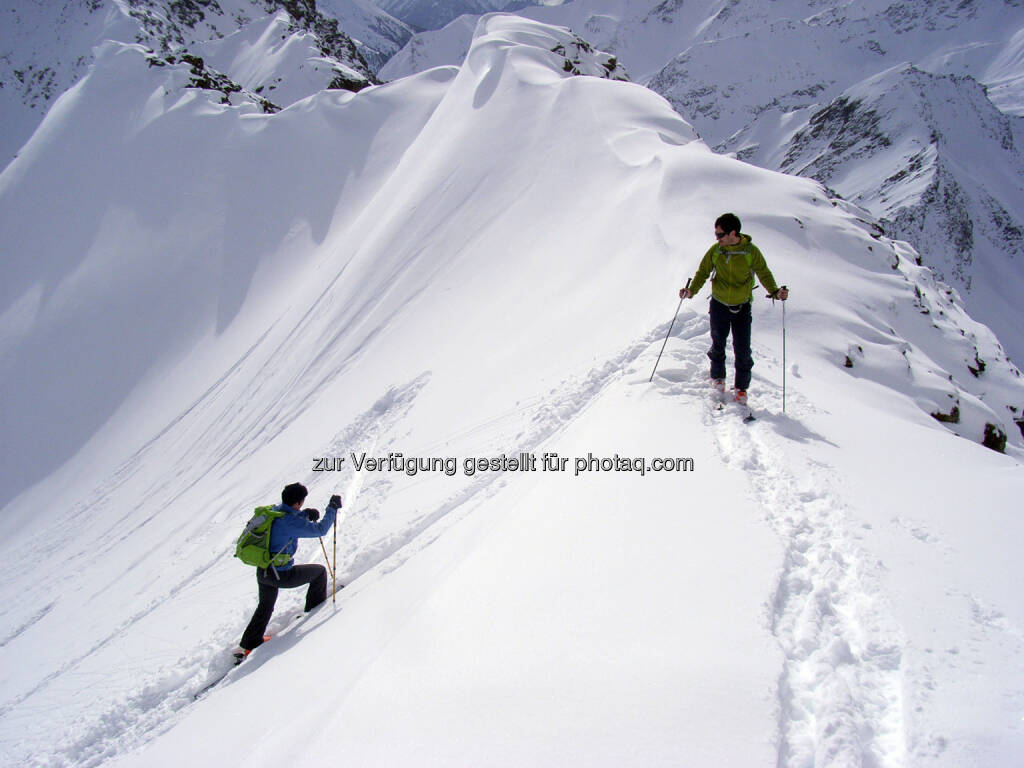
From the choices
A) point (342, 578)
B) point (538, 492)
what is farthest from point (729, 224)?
point (342, 578)

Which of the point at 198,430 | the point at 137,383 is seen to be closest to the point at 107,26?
the point at 137,383

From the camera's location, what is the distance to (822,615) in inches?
120

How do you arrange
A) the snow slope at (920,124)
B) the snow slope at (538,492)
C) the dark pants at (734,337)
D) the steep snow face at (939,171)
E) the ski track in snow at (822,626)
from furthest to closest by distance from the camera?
the snow slope at (920,124) < the steep snow face at (939,171) < the dark pants at (734,337) < the snow slope at (538,492) < the ski track in snow at (822,626)

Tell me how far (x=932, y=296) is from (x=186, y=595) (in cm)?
1530

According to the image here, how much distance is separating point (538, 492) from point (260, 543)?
2.88 meters

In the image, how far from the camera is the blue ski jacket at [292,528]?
558cm

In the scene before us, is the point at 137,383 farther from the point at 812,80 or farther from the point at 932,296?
the point at 812,80

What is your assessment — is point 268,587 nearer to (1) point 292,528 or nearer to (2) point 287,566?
(2) point 287,566

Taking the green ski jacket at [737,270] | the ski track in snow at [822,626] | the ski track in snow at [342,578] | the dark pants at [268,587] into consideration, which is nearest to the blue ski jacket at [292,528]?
the dark pants at [268,587]

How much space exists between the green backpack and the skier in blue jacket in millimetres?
47

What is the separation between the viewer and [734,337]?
5.95 metres

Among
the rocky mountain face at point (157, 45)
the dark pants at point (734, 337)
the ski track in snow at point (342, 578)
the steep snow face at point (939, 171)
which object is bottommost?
the ski track in snow at point (342, 578)

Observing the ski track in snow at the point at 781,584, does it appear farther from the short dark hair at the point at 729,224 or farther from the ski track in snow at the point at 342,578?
the short dark hair at the point at 729,224

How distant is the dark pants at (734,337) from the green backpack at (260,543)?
477 cm
